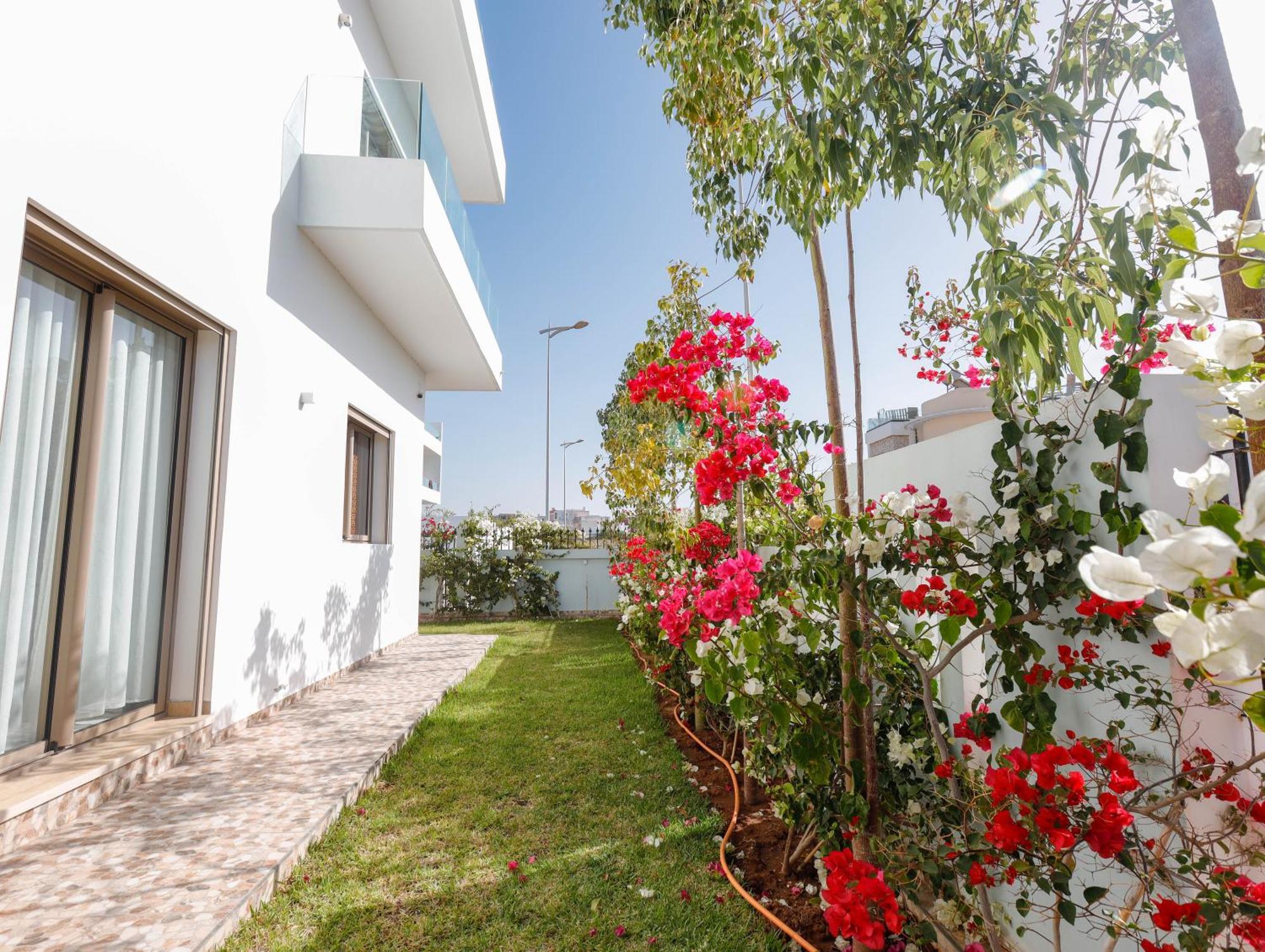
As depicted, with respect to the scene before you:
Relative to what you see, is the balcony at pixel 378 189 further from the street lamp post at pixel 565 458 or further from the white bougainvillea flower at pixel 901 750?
the street lamp post at pixel 565 458

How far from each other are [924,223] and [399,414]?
6.18 m

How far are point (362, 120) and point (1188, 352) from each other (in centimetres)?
584

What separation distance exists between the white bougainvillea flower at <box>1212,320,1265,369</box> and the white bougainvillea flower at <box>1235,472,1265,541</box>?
30 cm

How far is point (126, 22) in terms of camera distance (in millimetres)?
2871

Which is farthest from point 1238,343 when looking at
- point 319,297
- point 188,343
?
point 319,297

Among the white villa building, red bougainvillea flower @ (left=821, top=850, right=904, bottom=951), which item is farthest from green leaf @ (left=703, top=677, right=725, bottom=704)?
Result: the white villa building

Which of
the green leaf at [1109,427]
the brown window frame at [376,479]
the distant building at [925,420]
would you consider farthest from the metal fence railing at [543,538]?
the green leaf at [1109,427]

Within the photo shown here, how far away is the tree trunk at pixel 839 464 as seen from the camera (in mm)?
2072

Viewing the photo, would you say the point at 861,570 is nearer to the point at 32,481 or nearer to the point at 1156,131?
the point at 1156,131

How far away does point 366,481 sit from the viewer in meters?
6.96

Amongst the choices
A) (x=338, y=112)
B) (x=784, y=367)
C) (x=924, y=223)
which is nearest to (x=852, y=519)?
→ (x=784, y=367)

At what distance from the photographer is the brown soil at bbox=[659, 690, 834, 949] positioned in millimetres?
2225

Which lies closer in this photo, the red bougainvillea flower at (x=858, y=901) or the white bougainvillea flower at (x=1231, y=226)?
the white bougainvillea flower at (x=1231, y=226)

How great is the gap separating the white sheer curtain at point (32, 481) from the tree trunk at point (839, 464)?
316 centimetres
